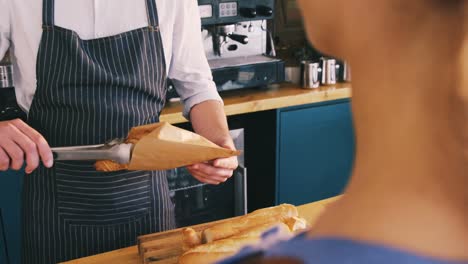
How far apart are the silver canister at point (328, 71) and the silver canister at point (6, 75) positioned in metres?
1.27

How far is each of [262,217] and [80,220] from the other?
43 centimetres

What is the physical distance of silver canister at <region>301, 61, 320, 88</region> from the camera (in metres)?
2.56

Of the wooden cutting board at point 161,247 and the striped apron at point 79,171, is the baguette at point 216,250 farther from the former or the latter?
the striped apron at point 79,171

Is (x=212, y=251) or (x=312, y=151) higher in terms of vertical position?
(x=212, y=251)

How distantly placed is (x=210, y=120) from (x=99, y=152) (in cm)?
43

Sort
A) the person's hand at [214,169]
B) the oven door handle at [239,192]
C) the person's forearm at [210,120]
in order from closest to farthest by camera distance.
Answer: the person's hand at [214,169]
the person's forearm at [210,120]
the oven door handle at [239,192]

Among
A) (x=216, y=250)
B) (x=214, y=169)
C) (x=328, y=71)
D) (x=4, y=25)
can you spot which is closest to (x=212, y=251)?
(x=216, y=250)

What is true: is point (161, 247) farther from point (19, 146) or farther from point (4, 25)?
point (4, 25)

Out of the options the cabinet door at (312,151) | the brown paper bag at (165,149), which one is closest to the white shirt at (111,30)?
the brown paper bag at (165,149)

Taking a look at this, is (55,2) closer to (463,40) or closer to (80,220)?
(80,220)

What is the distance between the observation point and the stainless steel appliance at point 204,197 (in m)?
2.38

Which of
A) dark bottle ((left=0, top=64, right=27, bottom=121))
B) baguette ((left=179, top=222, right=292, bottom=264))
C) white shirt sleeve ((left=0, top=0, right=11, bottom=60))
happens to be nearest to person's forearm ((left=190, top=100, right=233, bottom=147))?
baguette ((left=179, top=222, right=292, bottom=264))

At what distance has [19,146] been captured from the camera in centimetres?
117

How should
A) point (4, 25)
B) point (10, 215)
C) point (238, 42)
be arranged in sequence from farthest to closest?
point (238, 42) < point (10, 215) < point (4, 25)
